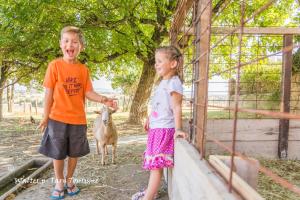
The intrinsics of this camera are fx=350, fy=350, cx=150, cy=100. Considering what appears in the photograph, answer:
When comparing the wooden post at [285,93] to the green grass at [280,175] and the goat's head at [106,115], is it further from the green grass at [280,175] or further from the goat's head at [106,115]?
the goat's head at [106,115]

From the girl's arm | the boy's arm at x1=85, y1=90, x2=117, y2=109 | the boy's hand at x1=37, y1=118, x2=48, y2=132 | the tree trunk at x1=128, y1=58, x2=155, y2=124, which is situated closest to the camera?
the girl's arm

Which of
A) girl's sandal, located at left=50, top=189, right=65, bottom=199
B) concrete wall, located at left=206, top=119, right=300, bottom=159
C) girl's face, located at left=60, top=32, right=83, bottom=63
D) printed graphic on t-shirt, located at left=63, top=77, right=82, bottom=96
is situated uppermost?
girl's face, located at left=60, top=32, right=83, bottom=63

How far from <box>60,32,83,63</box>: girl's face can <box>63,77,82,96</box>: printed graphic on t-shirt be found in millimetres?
215

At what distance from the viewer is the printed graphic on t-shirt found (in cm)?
375

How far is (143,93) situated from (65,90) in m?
8.51

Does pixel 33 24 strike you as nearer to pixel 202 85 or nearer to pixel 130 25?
pixel 130 25

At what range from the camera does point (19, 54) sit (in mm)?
9406

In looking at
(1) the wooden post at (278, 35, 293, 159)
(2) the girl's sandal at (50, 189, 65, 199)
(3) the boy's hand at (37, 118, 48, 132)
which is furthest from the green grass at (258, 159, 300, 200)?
(3) the boy's hand at (37, 118, 48, 132)

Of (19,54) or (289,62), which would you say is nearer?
(289,62)

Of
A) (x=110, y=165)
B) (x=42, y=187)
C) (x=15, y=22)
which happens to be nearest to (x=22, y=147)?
(x=15, y=22)

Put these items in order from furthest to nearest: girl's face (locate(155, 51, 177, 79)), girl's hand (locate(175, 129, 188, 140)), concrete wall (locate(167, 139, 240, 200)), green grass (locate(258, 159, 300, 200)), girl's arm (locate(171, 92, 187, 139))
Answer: green grass (locate(258, 159, 300, 200))
girl's face (locate(155, 51, 177, 79))
girl's arm (locate(171, 92, 187, 139))
girl's hand (locate(175, 129, 188, 140))
concrete wall (locate(167, 139, 240, 200))

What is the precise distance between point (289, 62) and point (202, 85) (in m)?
3.11

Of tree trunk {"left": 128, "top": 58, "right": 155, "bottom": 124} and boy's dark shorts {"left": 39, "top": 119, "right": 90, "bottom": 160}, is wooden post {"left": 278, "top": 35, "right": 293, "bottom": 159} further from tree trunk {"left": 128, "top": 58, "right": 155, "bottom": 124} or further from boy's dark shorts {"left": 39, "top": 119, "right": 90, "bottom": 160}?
tree trunk {"left": 128, "top": 58, "right": 155, "bottom": 124}

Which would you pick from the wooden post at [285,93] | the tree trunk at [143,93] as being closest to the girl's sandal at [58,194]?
the wooden post at [285,93]
